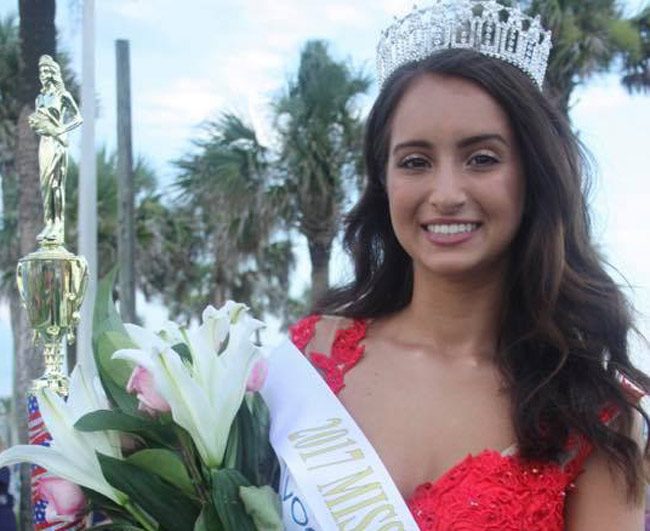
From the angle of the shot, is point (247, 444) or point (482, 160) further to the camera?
point (482, 160)

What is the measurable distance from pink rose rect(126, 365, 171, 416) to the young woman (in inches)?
19.0

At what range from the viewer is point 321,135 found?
1323cm

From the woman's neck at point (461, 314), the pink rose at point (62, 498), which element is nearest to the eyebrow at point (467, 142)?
the woman's neck at point (461, 314)

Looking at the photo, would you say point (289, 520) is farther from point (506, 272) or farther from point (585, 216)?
point (585, 216)

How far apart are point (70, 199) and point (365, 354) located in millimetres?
13023

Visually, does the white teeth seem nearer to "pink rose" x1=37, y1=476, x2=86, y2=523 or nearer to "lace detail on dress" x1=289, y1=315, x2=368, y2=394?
"lace detail on dress" x1=289, y1=315, x2=368, y2=394

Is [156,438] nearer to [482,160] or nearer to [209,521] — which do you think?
[209,521]

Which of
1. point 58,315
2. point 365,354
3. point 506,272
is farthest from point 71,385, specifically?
point 58,315

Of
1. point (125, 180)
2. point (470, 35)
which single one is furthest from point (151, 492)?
point (125, 180)

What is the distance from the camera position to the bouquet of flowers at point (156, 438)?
4.50 feet

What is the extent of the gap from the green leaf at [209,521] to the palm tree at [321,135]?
11553 mm

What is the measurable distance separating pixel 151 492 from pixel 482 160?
71cm

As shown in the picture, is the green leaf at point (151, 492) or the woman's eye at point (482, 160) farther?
the woman's eye at point (482, 160)

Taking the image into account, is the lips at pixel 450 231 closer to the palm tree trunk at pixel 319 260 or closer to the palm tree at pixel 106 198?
the palm tree trunk at pixel 319 260
